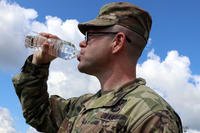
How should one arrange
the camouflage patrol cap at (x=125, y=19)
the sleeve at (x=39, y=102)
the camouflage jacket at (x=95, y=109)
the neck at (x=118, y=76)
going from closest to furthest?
1. the camouflage jacket at (x=95, y=109)
2. the neck at (x=118, y=76)
3. the camouflage patrol cap at (x=125, y=19)
4. the sleeve at (x=39, y=102)

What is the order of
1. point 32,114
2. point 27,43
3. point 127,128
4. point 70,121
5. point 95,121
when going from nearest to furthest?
point 127,128
point 95,121
point 70,121
point 32,114
point 27,43

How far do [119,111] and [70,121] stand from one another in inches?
34.1

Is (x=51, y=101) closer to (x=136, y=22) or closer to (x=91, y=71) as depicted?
(x=91, y=71)

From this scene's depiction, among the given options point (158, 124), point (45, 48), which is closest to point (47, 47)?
point (45, 48)

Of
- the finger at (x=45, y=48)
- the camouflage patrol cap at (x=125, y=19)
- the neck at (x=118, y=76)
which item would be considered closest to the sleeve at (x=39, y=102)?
the finger at (x=45, y=48)

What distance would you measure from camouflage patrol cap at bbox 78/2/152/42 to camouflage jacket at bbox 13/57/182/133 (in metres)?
0.63

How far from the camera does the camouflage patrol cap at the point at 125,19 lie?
5512 millimetres

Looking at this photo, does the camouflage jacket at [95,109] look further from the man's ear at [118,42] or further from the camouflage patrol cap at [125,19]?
the camouflage patrol cap at [125,19]

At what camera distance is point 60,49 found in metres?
6.23

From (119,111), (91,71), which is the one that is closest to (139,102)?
(119,111)

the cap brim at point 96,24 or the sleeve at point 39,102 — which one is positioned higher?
the cap brim at point 96,24

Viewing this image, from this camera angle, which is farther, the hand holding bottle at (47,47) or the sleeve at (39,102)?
the sleeve at (39,102)

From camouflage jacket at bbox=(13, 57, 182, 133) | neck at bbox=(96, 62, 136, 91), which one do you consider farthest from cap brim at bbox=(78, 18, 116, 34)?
camouflage jacket at bbox=(13, 57, 182, 133)

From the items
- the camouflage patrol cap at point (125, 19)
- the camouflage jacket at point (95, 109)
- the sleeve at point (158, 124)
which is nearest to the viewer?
the sleeve at point (158, 124)
